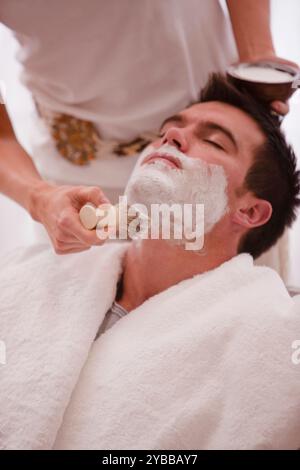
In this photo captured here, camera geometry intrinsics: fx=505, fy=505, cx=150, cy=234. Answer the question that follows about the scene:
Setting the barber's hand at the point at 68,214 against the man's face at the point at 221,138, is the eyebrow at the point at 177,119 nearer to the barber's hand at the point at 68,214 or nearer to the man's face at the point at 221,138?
the man's face at the point at 221,138

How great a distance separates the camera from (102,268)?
1077 millimetres

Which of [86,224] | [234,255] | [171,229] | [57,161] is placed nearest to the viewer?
[86,224]

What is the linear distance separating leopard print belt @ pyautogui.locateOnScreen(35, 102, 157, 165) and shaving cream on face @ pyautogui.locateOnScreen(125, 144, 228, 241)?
0.54 feet

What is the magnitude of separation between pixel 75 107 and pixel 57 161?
0.15 metres

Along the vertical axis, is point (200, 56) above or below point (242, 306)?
above

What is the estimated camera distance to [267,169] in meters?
1.03

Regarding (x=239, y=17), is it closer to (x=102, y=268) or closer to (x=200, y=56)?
(x=200, y=56)

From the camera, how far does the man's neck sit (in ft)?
3.40

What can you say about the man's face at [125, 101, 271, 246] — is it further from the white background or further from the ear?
the white background

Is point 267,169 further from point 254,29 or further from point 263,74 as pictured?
point 254,29

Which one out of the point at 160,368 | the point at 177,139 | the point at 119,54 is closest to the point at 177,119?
the point at 177,139

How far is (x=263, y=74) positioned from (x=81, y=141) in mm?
432

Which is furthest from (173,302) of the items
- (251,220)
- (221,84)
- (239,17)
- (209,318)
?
(239,17)

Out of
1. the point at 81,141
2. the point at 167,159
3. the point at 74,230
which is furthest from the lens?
the point at 81,141
